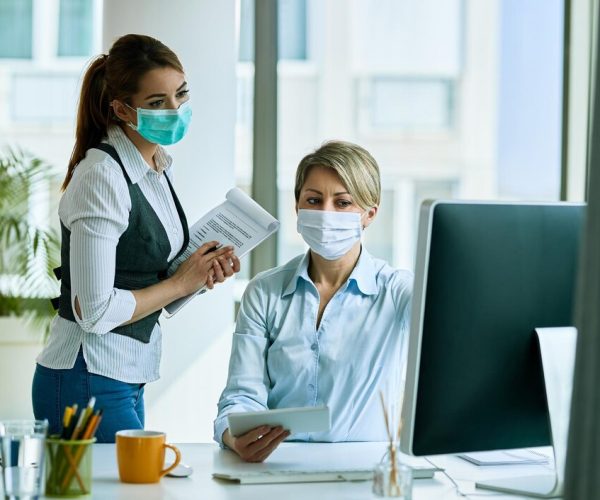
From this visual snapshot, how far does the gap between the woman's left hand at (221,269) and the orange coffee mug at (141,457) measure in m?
0.66

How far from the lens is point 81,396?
1997 mm

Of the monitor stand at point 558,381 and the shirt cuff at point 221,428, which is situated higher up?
the monitor stand at point 558,381

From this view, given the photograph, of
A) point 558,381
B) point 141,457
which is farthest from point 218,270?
point 558,381

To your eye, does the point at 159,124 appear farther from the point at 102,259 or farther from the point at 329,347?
the point at 329,347

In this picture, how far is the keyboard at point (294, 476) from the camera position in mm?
1539

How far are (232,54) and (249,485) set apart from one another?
1.84 metres

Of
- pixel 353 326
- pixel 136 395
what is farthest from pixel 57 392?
pixel 353 326

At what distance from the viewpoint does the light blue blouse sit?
1960 mm

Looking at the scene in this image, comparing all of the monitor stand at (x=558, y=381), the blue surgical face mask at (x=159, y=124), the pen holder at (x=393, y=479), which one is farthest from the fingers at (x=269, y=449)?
the blue surgical face mask at (x=159, y=124)

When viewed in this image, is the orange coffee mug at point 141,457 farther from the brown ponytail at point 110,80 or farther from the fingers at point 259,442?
the brown ponytail at point 110,80

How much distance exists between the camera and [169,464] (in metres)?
1.62

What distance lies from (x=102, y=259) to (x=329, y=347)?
508 millimetres

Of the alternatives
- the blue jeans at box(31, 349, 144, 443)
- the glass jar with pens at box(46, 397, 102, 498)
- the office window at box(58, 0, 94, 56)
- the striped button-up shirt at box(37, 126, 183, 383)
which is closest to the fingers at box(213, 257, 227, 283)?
the striped button-up shirt at box(37, 126, 183, 383)

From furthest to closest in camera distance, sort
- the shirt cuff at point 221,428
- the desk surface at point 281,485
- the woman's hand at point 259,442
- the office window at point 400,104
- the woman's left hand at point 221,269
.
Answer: the office window at point 400,104, the woman's left hand at point 221,269, the shirt cuff at point 221,428, the woman's hand at point 259,442, the desk surface at point 281,485
